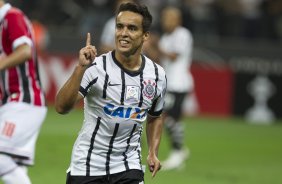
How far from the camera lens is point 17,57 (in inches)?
276

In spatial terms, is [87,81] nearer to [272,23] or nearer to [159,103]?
[159,103]

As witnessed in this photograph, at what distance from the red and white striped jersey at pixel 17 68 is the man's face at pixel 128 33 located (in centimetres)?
119

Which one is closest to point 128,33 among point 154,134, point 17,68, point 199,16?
point 154,134

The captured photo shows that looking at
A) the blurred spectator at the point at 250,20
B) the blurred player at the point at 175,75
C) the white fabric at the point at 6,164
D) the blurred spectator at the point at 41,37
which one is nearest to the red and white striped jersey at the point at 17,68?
the white fabric at the point at 6,164

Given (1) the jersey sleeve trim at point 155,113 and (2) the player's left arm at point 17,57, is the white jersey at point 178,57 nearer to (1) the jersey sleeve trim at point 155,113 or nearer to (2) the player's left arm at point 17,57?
(2) the player's left arm at point 17,57

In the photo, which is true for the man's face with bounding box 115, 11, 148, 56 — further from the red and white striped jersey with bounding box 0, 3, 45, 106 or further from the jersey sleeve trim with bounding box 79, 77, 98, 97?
the red and white striped jersey with bounding box 0, 3, 45, 106

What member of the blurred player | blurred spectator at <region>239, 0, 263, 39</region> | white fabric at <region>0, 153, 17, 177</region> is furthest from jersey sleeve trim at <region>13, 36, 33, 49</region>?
blurred spectator at <region>239, 0, 263, 39</region>

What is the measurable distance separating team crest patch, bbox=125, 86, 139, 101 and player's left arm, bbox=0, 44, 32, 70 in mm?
1136

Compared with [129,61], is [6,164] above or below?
below

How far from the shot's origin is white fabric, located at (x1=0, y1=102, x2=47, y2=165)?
7.09 meters

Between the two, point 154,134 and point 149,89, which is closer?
point 149,89

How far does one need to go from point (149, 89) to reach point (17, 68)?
1.41 metres

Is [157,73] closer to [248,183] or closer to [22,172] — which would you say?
[22,172]

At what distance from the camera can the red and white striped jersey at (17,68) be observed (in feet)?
23.4
